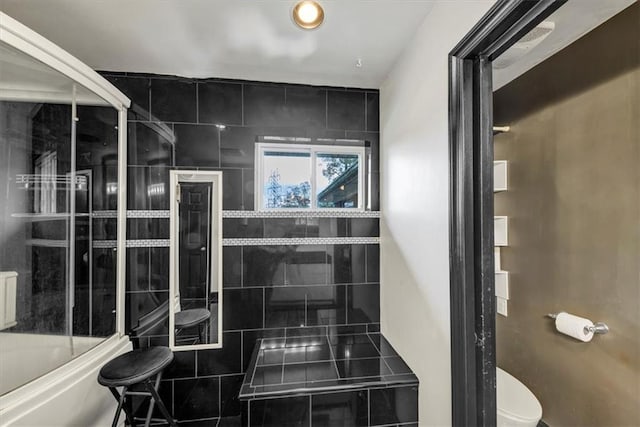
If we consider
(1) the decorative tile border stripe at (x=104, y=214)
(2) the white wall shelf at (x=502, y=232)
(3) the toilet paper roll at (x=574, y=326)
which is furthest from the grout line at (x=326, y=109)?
(3) the toilet paper roll at (x=574, y=326)

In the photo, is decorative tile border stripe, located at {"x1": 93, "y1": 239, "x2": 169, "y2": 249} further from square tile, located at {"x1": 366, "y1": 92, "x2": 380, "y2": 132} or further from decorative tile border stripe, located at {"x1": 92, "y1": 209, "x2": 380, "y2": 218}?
square tile, located at {"x1": 366, "y1": 92, "x2": 380, "y2": 132}

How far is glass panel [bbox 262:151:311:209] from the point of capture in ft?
6.77

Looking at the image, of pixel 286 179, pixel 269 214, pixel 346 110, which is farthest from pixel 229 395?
pixel 346 110

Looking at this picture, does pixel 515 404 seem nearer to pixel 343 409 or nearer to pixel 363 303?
pixel 343 409

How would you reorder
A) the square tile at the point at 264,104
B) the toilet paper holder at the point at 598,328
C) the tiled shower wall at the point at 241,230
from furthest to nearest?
the square tile at the point at 264,104 → the tiled shower wall at the point at 241,230 → the toilet paper holder at the point at 598,328

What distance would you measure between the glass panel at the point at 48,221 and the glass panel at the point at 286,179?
3.41 ft

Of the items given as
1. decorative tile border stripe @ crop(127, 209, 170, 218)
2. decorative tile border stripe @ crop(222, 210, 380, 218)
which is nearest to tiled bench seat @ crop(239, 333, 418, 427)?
decorative tile border stripe @ crop(222, 210, 380, 218)

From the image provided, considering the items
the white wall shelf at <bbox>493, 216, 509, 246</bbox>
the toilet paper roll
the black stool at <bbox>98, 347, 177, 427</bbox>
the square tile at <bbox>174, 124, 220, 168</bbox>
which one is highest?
the square tile at <bbox>174, 124, 220, 168</bbox>

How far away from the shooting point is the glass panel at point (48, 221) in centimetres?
127

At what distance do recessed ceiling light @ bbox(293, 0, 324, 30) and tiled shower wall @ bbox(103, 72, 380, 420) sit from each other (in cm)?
73

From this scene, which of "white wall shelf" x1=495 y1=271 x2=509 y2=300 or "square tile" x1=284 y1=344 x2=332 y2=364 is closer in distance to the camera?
"white wall shelf" x1=495 y1=271 x2=509 y2=300

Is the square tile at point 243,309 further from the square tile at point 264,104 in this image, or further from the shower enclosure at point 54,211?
the square tile at point 264,104

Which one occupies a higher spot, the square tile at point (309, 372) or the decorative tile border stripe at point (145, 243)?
the decorative tile border stripe at point (145, 243)

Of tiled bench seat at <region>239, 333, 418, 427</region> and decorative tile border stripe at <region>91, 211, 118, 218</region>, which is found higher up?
decorative tile border stripe at <region>91, 211, 118, 218</region>
